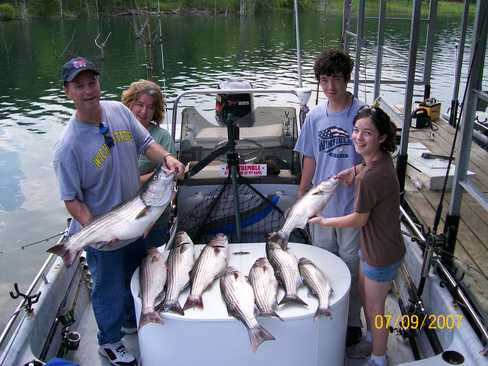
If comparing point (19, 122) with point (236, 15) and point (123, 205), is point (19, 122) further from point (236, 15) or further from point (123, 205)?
point (236, 15)

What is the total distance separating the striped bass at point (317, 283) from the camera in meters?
2.73

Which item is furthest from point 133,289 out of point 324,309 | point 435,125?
point 435,125

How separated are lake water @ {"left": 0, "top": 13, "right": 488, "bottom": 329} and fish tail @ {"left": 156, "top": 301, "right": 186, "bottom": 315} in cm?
260

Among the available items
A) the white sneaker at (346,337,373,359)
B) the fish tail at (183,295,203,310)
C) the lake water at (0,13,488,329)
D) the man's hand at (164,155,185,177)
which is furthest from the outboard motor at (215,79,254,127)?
the white sneaker at (346,337,373,359)

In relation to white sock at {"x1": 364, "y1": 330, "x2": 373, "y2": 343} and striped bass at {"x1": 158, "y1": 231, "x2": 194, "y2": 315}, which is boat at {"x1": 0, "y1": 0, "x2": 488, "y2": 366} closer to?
white sock at {"x1": 364, "y1": 330, "x2": 373, "y2": 343}

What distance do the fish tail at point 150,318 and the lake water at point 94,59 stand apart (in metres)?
2.70

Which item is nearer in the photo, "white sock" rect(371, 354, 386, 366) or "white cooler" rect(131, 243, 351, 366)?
"white cooler" rect(131, 243, 351, 366)

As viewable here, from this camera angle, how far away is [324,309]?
2721mm

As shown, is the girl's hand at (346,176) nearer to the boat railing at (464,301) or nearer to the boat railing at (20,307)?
the boat railing at (464,301)

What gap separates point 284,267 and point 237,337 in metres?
0.61

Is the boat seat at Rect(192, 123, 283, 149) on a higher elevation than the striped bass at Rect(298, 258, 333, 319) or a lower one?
higher

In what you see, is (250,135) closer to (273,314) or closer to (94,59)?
(273,314)

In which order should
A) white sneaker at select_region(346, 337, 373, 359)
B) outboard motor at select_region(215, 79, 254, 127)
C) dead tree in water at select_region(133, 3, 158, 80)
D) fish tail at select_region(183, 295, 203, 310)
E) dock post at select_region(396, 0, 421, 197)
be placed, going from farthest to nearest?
dead tree in water at select_region(133, 3, 158, 80) < outboard motor at select_region(215, 79, 254, 127) < dock post at select_region(396, 0, 421, 197) < white sneaker at select_region(346, 337, 373, 359) < fish tail at select_region(183, 295, 203, 310)

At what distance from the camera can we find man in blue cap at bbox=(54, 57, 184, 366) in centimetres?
290
